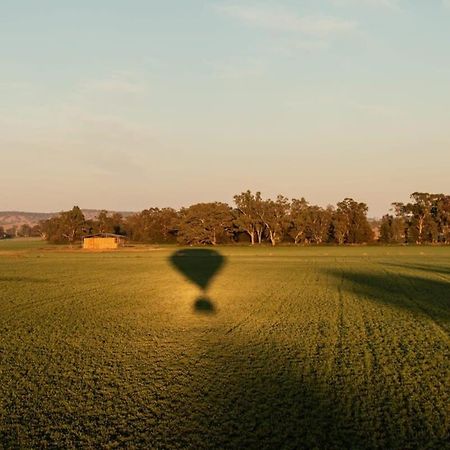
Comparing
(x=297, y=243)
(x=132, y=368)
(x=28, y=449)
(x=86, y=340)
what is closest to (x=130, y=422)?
(x=28, y=449)

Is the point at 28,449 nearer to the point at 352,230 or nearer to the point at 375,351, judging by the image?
the point at 375,351

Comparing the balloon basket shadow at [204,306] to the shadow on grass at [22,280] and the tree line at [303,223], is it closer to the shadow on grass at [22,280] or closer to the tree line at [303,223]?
the shadow on grass at [22,280]

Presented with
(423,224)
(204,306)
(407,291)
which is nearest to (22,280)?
(204,306)

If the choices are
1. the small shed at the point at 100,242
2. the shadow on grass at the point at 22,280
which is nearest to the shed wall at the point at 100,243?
the small shed at the point at 100,242

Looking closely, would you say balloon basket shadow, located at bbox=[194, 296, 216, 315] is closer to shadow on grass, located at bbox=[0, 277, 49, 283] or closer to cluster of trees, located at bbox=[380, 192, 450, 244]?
shadow on grass, located at bbox=[0, 277, 49, 283]

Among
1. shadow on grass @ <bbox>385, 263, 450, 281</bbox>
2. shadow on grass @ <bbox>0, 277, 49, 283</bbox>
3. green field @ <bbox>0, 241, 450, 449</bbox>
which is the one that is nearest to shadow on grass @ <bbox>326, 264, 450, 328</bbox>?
green field @ <bbox>0, 241, 450, 449</bbox>

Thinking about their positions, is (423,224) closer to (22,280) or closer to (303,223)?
(303,223)
